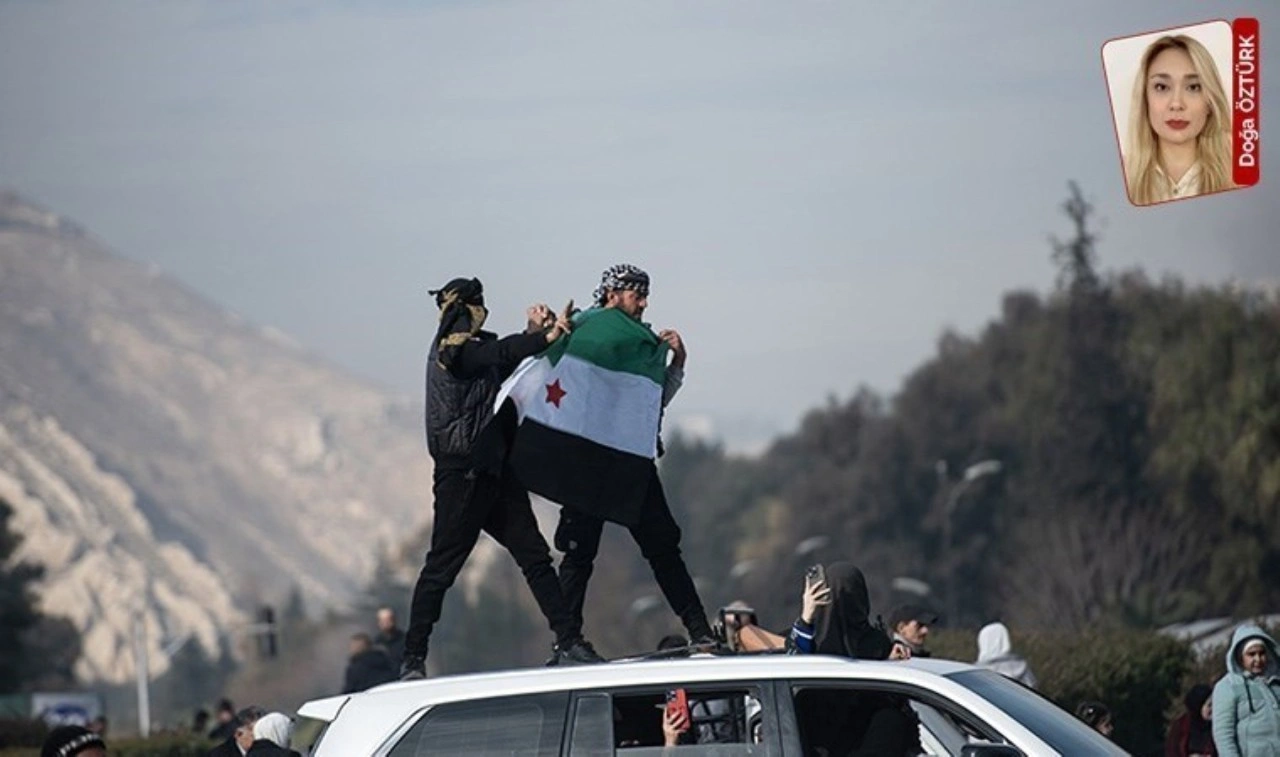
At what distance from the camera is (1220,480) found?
69438 mm

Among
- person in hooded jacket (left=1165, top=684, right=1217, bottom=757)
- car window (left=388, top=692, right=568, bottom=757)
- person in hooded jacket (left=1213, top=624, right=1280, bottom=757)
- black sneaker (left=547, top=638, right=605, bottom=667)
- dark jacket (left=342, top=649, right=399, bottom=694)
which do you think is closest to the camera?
car window (left=388, top=692, right=568, bottom=757)

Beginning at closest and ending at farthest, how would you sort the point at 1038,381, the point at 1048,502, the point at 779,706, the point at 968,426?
the point at 779,706 → the point at 1048,502 → the point at 1038,381 → the point at 968,426

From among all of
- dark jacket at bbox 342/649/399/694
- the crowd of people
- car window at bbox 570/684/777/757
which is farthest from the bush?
car window at bbox 570/684/777/757

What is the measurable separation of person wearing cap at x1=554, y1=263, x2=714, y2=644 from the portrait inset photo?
393 cm

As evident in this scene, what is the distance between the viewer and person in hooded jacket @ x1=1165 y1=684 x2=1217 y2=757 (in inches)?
696

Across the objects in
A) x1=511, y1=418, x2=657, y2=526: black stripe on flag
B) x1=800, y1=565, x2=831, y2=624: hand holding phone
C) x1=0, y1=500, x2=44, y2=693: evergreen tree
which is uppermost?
x1=511, y1=418, x2=657, y2=526: black stripe on flag

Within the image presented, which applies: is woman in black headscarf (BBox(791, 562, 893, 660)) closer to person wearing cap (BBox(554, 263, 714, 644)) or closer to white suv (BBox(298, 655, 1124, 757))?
white suv (BBox(298, 655, 1124, 757))

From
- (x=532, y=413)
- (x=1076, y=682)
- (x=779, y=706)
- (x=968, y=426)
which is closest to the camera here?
(x=779, y=706)

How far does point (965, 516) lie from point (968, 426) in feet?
31.1

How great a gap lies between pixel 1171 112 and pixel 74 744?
8.77 metres

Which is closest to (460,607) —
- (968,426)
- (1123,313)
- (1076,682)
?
(968,426)

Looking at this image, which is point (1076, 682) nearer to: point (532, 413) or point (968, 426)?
point (532, 413)

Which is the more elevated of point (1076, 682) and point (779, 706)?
point (779, 706)

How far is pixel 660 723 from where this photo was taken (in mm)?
11070
